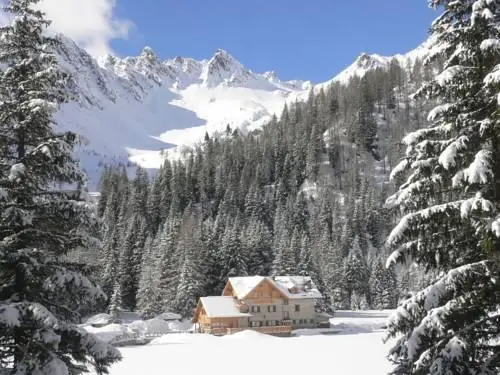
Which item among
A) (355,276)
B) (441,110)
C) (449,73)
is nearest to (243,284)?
(355,276)

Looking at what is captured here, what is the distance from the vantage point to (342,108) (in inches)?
6462

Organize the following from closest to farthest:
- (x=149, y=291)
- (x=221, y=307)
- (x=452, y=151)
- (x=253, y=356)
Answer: (x=452, y=151) < (x=253, y=356) < (x=221, y=307) < (x=149, y=291)

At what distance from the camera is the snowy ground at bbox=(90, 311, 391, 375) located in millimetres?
31156

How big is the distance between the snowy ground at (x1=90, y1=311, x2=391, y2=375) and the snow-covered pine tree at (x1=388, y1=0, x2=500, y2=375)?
18.6m

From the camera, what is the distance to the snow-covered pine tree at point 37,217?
1104 centimetres

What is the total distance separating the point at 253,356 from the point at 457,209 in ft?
99.4

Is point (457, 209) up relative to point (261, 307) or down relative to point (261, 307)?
up

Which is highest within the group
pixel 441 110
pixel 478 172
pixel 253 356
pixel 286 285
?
pixel 441 110

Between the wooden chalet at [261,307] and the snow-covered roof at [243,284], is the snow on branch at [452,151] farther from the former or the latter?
the snow-covered roof at [243,284]

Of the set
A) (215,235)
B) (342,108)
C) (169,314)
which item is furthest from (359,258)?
(342,108)

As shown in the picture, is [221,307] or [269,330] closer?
[269,330]

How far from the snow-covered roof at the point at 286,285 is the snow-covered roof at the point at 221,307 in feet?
4.76

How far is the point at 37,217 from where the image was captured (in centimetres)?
1197

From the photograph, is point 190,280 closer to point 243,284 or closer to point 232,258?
point 243,284
